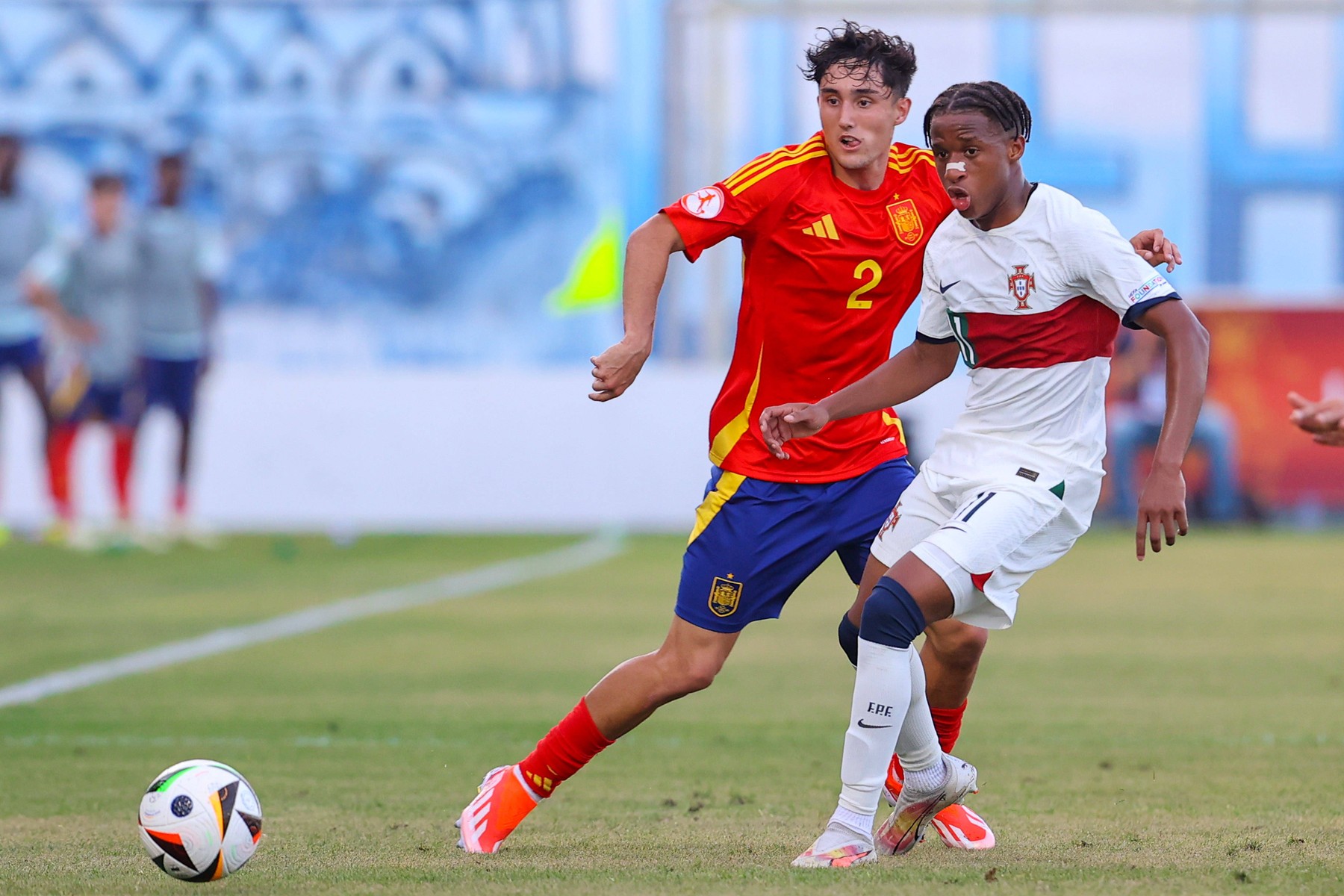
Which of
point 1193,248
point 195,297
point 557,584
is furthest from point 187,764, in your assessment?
point 1193,248

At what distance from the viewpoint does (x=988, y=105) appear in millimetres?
4516

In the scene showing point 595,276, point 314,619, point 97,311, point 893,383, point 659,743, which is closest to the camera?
point 893,383

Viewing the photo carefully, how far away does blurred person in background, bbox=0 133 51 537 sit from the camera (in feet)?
60.3

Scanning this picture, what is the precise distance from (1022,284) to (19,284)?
1566cm

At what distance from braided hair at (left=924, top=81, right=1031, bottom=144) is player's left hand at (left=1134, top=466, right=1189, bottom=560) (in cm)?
88

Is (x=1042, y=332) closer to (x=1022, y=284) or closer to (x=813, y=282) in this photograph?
(x=1022, y=284)

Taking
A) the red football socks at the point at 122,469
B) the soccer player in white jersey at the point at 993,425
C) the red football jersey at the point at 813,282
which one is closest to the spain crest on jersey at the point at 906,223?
the red football jersey at the point at 813,282

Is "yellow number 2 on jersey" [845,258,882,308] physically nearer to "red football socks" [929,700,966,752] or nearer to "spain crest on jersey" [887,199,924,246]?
"spain crest on jersey" [887,199,924,246]

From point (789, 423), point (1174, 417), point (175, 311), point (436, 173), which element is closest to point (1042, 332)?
point (1174, 417)

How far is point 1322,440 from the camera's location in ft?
15.2

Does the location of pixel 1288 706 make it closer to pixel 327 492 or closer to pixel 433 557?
pixel 433 557

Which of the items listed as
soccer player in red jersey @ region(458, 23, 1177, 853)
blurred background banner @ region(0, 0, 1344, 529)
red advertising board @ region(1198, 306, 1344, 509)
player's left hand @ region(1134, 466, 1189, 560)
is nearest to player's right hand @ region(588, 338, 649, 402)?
soccer player in red jersey @ region(458, 23, 1177, 853)

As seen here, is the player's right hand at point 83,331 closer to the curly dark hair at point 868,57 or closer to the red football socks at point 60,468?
the red football socks at point 60,468

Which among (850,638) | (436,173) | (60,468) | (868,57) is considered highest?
(868,57)
